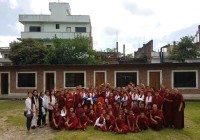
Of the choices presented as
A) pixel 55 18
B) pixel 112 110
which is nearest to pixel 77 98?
pixel 112 110

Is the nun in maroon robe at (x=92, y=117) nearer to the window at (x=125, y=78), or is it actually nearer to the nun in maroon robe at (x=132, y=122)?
the nun in maroon robe at (x=132, y=122)

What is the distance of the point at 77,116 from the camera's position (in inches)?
626

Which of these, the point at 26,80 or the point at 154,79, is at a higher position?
the point at 154,79

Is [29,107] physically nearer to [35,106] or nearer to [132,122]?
[35,106]

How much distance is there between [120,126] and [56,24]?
135 feet

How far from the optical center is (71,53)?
4294 cm

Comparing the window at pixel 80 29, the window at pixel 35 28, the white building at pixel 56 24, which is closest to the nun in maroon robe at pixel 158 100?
the white building at pixel 56 24

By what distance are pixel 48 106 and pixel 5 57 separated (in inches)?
1570

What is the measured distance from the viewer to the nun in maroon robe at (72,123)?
15156mm

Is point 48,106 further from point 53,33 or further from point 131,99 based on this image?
point 53,33

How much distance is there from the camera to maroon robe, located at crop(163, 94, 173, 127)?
51.0 ft

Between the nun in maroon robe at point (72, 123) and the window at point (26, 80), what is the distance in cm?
1497

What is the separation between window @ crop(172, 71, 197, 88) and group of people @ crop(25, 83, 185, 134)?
1171cm

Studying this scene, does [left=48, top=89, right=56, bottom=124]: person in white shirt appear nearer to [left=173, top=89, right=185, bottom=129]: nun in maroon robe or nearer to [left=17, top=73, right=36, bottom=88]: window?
[left=173, top=89, right=185, bottom=129]: nun in maroon robe
